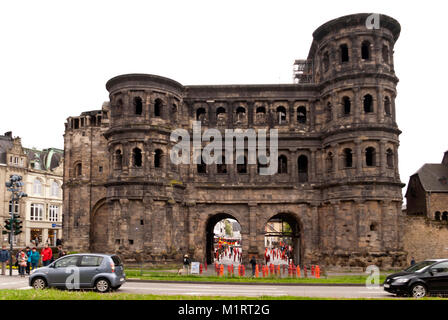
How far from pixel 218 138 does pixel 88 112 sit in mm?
15270

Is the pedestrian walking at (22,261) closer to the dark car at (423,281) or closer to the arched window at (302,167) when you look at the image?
the dark car at (423,281)

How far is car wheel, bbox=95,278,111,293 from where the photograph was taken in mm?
17641

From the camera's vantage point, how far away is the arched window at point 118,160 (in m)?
35.1

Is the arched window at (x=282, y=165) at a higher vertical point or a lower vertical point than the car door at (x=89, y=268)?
higher

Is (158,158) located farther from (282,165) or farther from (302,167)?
(302,167)

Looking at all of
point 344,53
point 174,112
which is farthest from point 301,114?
point 174,112

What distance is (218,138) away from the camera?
36.8m

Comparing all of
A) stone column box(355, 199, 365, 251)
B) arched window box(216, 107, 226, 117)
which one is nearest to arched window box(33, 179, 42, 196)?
arched window box(216, 107, 226, 117)

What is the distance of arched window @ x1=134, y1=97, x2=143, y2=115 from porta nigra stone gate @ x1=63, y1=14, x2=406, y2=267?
117mm

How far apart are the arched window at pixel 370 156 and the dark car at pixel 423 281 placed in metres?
16.9

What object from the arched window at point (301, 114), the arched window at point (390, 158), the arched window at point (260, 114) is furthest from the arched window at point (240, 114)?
the arched window at point (390, 158)

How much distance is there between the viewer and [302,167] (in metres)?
37.8

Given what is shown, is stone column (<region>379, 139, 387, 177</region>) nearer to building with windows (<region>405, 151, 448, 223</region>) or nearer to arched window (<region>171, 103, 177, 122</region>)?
building with windows (<region>405, 151, 448, 223</region>)

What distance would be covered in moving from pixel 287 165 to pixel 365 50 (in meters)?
10.9
